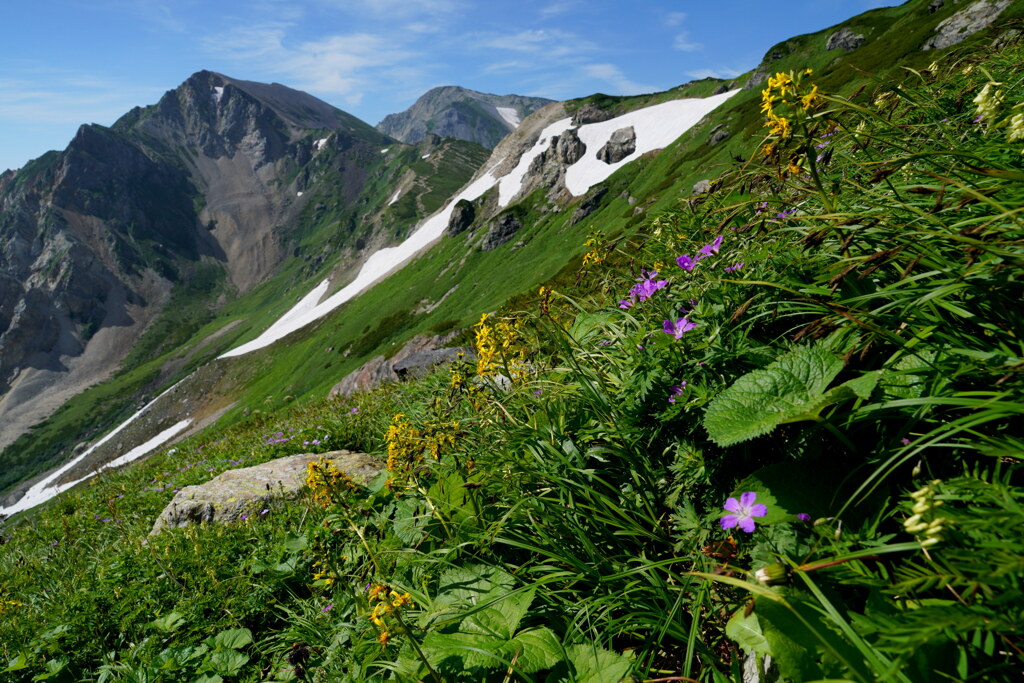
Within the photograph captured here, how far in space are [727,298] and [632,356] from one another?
57 cm

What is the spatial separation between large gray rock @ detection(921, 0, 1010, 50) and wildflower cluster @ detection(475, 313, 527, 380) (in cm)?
7236

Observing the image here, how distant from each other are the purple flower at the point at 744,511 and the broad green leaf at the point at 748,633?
30 cm

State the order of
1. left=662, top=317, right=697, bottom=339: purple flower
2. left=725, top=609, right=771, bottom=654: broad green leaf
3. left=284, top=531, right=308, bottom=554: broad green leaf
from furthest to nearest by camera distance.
→ left=284, top=531, right=308, bottom=554: broad green leaf → left=662, top=317, right=697, bottom=339: purple flower → left=725, top=609, right=771, bottom=654: broad green leaf

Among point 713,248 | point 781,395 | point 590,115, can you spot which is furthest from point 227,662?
point 590,115

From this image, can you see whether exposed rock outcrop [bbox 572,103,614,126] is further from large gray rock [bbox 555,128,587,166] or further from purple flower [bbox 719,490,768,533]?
purple flower [bbox 719,490,768,533]

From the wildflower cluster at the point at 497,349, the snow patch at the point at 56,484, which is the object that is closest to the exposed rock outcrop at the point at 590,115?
the snow patch at the point at 56,484

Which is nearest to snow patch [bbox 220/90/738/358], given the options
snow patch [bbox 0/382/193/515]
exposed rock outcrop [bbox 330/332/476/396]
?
snow patch [bbox 0/382/193/515]

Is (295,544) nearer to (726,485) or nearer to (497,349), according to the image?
(497,349)

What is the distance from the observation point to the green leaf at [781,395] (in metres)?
1.87

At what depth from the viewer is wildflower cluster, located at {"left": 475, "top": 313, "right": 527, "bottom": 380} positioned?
3697 millimetres

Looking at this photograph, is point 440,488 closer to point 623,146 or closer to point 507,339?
point 507,339

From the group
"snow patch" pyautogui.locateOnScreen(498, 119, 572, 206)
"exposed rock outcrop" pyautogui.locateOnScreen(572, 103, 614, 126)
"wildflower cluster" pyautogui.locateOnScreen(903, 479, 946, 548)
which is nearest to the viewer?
"wildflower cluster" pyautogui.locateOnScreen(903, 479, 946, 548)

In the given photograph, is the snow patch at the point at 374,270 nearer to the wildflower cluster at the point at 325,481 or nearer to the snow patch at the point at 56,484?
the snow patch at the point at 56,484

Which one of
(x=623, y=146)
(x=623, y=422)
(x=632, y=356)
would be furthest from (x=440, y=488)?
(x=623, y=146)
